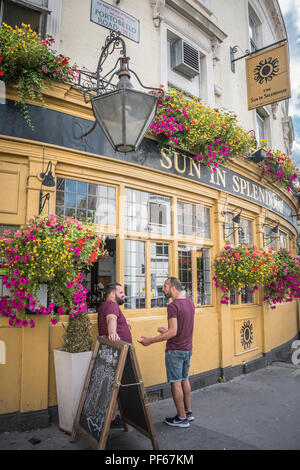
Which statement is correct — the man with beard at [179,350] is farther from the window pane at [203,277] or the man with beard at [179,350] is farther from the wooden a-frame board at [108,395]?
the window pane at [203,277]

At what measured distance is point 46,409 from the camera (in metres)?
4.30

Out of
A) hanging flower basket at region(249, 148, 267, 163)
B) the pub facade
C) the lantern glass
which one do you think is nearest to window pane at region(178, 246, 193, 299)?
the pub facade

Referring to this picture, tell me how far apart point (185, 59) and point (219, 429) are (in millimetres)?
6994

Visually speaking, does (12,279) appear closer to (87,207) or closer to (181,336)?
(87,207)

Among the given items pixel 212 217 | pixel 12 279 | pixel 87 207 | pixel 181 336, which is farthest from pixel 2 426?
pixel 212 217

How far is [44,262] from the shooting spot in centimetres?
374

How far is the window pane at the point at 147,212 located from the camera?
584cm

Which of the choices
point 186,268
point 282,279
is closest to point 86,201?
point 186,268

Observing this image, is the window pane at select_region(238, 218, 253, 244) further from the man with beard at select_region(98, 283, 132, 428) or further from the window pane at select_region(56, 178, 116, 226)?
the man with beard at select_region(98, 283, 132, 428)

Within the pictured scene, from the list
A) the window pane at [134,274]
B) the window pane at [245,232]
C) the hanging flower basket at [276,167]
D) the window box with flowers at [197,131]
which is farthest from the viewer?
the hanging flower basket at [276,167]

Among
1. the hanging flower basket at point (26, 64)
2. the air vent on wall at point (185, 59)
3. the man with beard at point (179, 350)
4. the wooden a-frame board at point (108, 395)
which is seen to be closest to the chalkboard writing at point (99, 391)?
the wooden a-frame board at point (108, 395)

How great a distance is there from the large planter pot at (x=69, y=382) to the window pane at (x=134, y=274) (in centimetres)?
157

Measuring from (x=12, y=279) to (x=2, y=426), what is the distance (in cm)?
179

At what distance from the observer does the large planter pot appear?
13.2 feet
